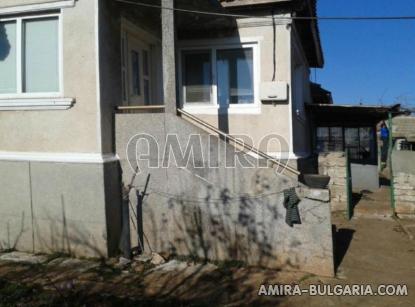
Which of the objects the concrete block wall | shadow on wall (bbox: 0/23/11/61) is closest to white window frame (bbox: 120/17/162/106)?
the concrete block wall

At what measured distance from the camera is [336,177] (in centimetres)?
1099

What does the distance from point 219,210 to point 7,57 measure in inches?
179

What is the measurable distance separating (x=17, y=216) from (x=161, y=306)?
11.5 ft

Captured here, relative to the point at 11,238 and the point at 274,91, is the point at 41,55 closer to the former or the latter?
the point at 11,238

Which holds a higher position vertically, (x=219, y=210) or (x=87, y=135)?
(x=87, y=135)

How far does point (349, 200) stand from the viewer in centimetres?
1007

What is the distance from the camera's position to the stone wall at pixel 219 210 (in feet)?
18.9

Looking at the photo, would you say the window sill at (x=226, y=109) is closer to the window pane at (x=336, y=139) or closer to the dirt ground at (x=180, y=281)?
the dirt ground at (x=180, y=281)

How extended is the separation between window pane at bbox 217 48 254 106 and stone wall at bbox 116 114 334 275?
2.40 metres

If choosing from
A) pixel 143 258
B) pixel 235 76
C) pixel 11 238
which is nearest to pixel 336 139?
pixel 235 76

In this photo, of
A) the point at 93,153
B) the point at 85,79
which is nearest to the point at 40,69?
the point at 85,79

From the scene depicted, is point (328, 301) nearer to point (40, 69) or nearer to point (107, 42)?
point (107, 42)

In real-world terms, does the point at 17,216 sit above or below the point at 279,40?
below

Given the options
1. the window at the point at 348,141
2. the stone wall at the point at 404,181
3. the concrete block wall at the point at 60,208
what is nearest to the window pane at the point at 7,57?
the concrete block wall at the point at 60,208
